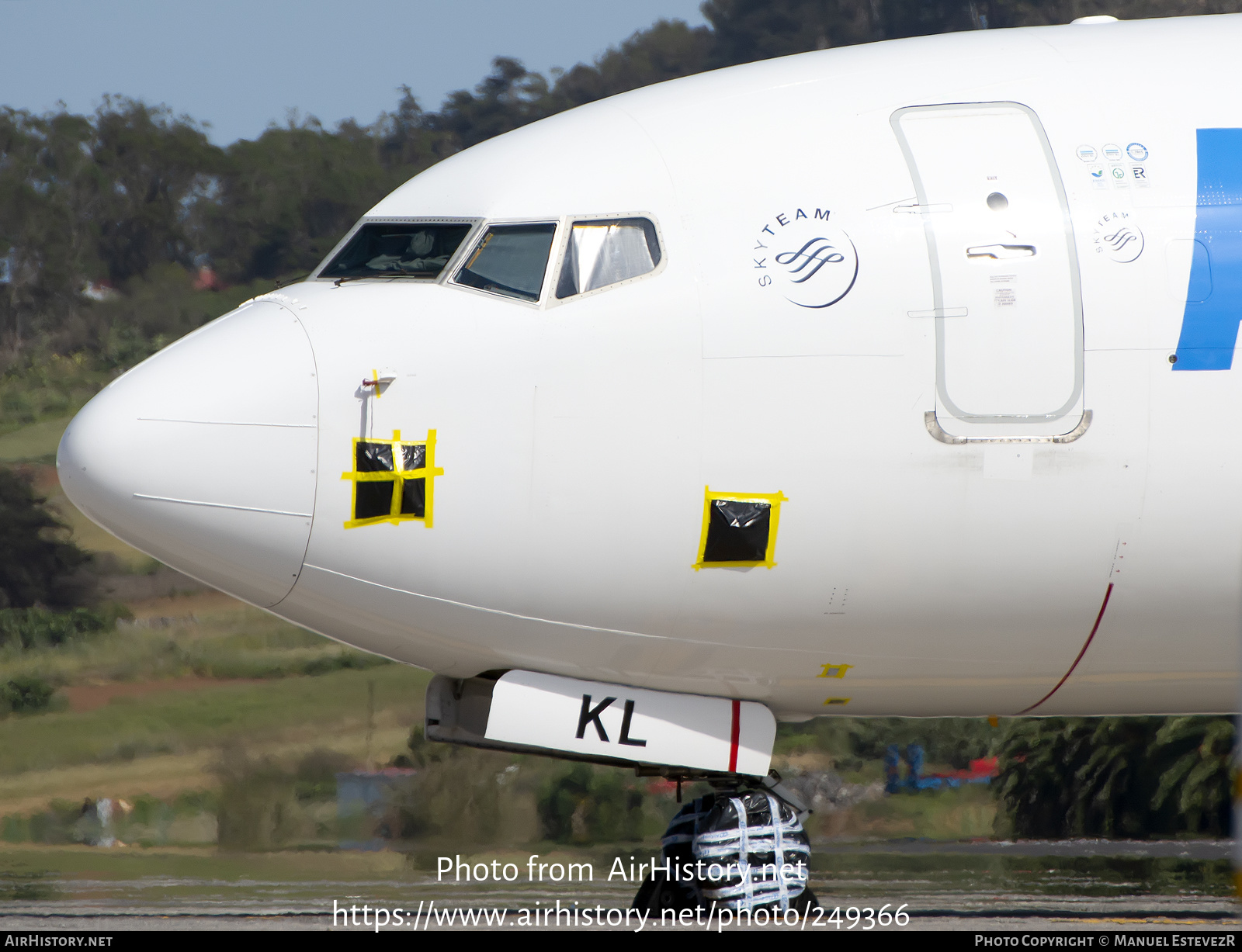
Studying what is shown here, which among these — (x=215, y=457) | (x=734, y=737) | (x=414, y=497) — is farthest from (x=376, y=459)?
(x=734, y=737)

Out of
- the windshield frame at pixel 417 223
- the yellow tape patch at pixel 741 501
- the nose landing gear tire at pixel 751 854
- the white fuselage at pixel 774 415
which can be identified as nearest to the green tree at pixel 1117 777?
the nose landing gear tire at pixel 751 854

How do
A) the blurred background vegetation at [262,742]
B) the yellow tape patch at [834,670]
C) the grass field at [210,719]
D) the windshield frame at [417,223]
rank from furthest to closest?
the grass field at [210,719]
the blurred background vegetation at [262,742]
the yellow tape patch at [834,670]
the windshield frame at [417,223]

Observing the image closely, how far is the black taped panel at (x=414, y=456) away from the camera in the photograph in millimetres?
7246

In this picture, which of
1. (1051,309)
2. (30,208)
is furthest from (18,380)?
(1051,309)

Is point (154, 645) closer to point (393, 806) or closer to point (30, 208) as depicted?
point (393, 806)

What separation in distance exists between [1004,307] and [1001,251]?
303mm

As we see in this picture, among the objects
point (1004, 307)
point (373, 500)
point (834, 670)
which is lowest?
point (834, 670)

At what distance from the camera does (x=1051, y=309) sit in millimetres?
7438

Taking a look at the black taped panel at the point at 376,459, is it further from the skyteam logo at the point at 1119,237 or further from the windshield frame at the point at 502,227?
the skyteam logo at the point at 1119,237

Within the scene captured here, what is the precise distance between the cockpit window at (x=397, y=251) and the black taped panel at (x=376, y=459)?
1040 millimetres

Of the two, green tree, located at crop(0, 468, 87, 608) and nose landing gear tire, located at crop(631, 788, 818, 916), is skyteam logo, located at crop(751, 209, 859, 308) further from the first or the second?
green tree, located at crop(0, 468, 87, 608)

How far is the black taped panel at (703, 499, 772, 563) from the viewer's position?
7.41 metres

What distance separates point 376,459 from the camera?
725cm

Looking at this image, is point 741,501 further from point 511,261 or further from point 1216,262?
point 1216,262
